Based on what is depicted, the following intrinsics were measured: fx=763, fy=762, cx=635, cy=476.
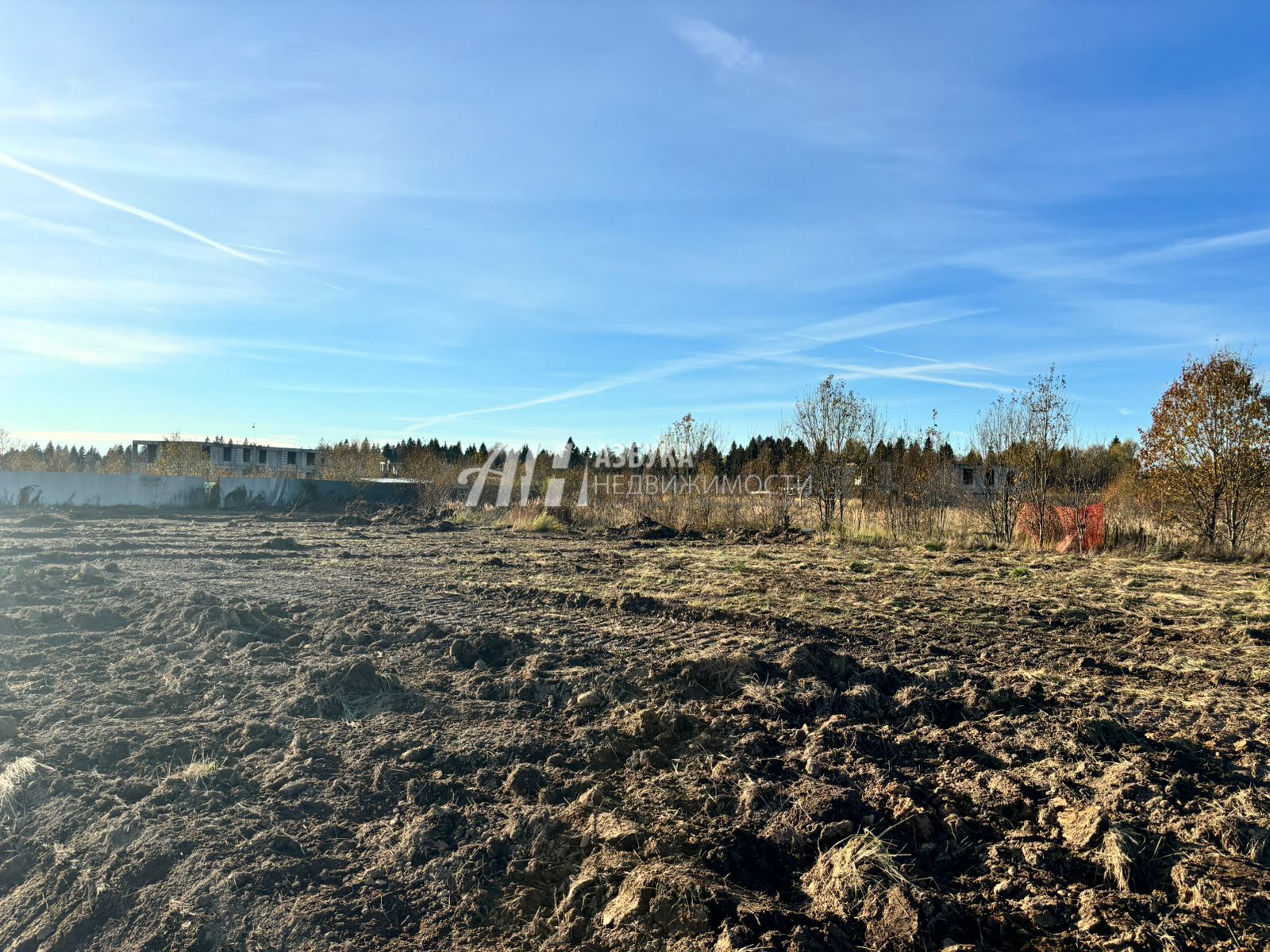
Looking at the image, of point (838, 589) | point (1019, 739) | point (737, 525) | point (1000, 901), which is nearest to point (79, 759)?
point (1000, 901)

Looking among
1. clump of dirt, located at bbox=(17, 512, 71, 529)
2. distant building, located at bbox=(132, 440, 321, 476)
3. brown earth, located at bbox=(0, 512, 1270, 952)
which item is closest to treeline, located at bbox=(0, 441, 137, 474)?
distant building, located at bbox=(132, 440, 321, 476)

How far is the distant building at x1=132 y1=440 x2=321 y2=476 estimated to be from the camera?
47.9 m

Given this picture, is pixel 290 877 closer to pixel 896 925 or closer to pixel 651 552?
pixel 896 925

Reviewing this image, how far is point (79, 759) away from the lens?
430cm

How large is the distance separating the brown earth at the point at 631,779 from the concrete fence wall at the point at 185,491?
20267 mm

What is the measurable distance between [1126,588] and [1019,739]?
661 centimetres

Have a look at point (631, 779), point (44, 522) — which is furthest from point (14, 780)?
point (44, 522)

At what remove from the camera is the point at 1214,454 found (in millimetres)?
13508

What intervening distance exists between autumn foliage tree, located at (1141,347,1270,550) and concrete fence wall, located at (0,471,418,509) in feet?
72.5

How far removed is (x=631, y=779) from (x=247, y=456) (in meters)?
64.1

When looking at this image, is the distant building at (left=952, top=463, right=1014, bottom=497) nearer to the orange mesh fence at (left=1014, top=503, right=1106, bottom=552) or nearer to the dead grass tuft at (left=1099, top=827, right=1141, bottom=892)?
the orange mesh fence at (left=1014, top=503, right=1106, bottom=552)

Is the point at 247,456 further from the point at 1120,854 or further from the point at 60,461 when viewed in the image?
the point at 1120,854

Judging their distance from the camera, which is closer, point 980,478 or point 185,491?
point 980,478

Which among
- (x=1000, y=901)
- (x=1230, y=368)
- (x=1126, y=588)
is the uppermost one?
(x=1230, y=368)
